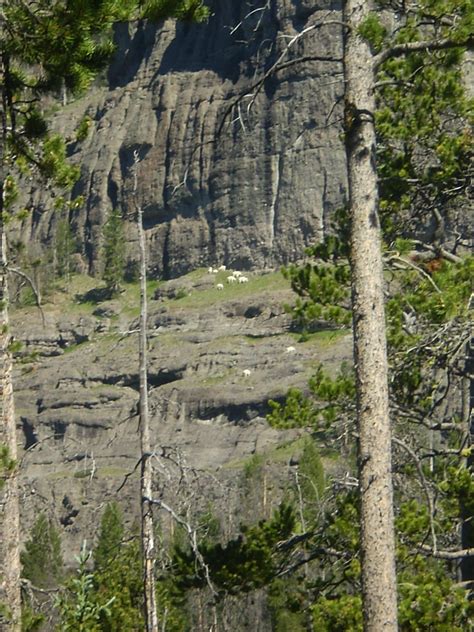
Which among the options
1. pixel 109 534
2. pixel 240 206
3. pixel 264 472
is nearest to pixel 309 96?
pixel 240 206

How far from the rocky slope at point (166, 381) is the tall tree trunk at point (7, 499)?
6219 centimetres

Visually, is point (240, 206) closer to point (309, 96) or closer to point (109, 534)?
point (309, 96)

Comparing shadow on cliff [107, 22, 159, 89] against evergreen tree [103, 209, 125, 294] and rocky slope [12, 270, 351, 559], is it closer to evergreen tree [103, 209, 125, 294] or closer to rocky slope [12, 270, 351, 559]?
evergreen tree [103, 209, 125, 294]

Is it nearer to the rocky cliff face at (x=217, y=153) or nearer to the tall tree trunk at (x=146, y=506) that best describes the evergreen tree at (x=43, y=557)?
the tall tree trunk at (x=146, y=506)

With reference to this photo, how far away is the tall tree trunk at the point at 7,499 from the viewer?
10.1 m

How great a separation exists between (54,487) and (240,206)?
50.0m

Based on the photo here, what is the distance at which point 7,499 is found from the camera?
36.0 feet

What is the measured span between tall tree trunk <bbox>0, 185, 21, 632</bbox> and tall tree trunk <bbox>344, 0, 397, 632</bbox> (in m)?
3.20

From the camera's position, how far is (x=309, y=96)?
401ft

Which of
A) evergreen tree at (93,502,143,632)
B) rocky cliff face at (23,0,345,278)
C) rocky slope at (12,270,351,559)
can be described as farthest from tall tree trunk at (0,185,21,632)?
rocky cliff face at (23,0,345,278)

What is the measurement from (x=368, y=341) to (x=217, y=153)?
119m

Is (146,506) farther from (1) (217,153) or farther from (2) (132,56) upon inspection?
(2) (132,56)

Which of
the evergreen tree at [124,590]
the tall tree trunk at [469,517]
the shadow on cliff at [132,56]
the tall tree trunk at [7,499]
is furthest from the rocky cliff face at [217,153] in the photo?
the tall tree trunk at [7,499]

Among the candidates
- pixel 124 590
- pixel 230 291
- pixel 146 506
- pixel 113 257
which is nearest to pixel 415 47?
pixel 146 506
